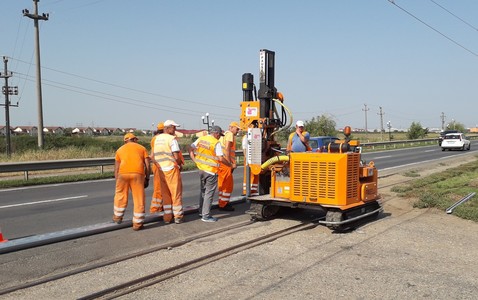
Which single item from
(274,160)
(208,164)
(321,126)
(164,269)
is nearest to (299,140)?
(274,160)

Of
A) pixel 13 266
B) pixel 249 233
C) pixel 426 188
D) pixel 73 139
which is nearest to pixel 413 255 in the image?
pixel 249 233

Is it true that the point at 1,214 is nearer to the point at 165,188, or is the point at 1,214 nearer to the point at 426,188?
the point at 165,188

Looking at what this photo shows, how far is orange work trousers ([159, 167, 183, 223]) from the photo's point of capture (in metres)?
7.30

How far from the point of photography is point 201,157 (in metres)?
7.84

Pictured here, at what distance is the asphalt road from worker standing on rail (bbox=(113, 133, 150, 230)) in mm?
1175

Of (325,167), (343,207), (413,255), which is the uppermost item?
(325,167)

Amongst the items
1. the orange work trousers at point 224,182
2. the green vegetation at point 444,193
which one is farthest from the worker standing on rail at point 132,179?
the green vegetation at point 444,193

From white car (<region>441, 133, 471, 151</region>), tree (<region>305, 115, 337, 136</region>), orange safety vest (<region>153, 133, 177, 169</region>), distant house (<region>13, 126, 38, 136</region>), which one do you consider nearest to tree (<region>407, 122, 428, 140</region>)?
tree (<region>305, 115, 337, 136</region>)

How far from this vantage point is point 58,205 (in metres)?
9.67

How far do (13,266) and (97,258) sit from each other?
96 cm

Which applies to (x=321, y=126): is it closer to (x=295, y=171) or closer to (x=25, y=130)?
(x=295, y=171)

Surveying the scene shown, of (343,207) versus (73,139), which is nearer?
(343,207)

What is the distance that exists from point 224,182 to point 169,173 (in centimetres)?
159

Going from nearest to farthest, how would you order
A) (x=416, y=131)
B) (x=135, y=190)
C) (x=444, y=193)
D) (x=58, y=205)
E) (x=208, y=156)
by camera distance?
(x=135, y=190), (x=208, y=156), (x=58, y=205), (x=444, y=193), (x=416, y=131)
